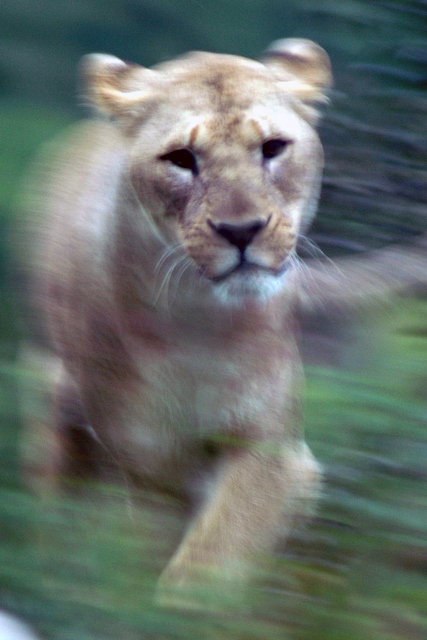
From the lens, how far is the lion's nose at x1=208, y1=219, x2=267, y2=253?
249cm

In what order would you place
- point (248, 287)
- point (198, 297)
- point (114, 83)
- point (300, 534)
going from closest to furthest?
point (300, 534)
point (248, 287)
point (198, 297)
point (114, 83)

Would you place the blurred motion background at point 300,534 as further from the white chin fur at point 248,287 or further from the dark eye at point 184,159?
the dark eye at point 184,159

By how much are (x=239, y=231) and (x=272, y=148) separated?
0.31m

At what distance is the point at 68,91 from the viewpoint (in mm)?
3252

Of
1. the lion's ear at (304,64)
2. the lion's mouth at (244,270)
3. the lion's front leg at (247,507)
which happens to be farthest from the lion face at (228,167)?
the lion's front leg at (247,507)

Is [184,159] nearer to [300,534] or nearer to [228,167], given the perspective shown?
[228,167]

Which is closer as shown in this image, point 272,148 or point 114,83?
point 272,148

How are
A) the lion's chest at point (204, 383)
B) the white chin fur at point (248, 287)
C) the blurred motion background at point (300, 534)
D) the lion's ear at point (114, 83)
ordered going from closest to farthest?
the blurred motion background at point (300, 534) → the white chin fur at point (248, 287) → the lion's chest at point (204, 383) → the lion's ear at point (114, 83)

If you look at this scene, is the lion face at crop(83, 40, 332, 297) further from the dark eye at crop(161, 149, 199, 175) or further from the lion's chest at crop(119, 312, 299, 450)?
the lion's chest at crop(119, 312, 299, 450)

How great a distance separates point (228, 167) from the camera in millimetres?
2568

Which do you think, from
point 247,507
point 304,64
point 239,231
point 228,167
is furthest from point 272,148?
point 247,507

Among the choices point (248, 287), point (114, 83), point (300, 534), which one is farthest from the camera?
point (114, 83)

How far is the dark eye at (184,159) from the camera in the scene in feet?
8.72

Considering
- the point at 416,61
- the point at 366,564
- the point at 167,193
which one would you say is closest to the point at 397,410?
the point at 366,564
